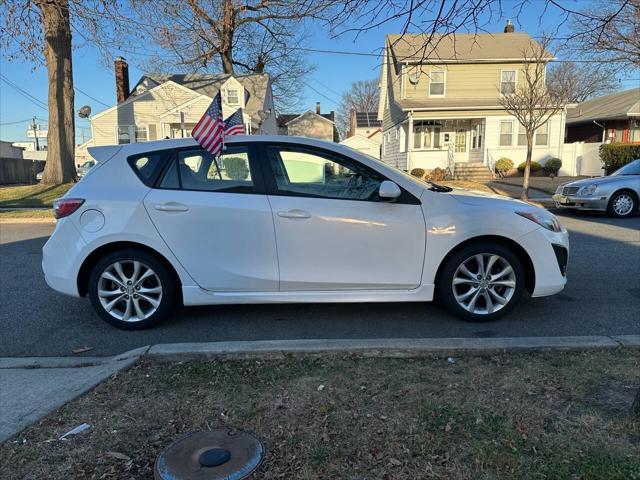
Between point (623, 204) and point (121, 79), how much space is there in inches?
1180

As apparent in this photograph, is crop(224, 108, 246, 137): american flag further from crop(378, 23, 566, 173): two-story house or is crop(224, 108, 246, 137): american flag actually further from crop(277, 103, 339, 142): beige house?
crop(277, 103, 339, 142): beige house

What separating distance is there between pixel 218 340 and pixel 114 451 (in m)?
1.69

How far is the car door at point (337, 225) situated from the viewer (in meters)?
4.20

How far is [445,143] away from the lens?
1033 inches

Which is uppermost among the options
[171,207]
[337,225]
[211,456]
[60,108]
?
[60,108]

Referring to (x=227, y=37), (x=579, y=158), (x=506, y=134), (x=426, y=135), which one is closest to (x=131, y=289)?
(x=426, y=135)

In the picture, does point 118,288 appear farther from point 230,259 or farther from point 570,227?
point 570,227

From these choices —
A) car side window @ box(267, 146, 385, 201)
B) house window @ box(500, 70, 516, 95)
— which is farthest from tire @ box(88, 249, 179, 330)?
house window @ box(500, 70, 516, 95)

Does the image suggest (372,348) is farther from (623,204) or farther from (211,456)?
(623,204)

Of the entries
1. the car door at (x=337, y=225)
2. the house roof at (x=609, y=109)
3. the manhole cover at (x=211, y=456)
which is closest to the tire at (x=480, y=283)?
the car door at (x=337, y=225)

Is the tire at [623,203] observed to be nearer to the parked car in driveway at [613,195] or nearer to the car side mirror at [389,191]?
the parked car in driveway at [613,195]

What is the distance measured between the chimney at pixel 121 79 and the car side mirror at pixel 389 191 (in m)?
31.9

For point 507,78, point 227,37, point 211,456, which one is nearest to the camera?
point 211,456

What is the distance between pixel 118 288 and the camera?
4.41m
